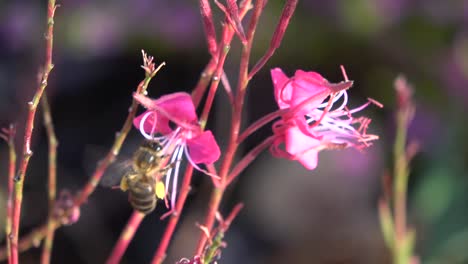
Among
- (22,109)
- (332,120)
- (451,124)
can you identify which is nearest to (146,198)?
(332,120)

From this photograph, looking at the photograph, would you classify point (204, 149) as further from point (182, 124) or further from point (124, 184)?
point (124, 184)

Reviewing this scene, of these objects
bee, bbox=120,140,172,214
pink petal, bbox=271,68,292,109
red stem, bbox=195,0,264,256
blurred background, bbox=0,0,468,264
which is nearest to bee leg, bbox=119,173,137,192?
bee, bbox=120,140,172,214

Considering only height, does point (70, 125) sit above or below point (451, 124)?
above

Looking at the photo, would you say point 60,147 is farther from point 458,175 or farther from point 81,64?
point 458,175

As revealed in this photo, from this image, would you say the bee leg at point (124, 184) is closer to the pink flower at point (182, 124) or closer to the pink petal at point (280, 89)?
the pink flower at point (182, 124)

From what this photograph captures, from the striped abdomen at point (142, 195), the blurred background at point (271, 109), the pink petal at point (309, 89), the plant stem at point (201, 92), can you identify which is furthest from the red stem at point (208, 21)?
the blurred background at point (271, 109)

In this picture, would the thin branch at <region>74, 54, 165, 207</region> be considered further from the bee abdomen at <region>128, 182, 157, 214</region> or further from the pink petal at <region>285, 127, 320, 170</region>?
the pink petal at <region>285, 127, 320, 170</region>
